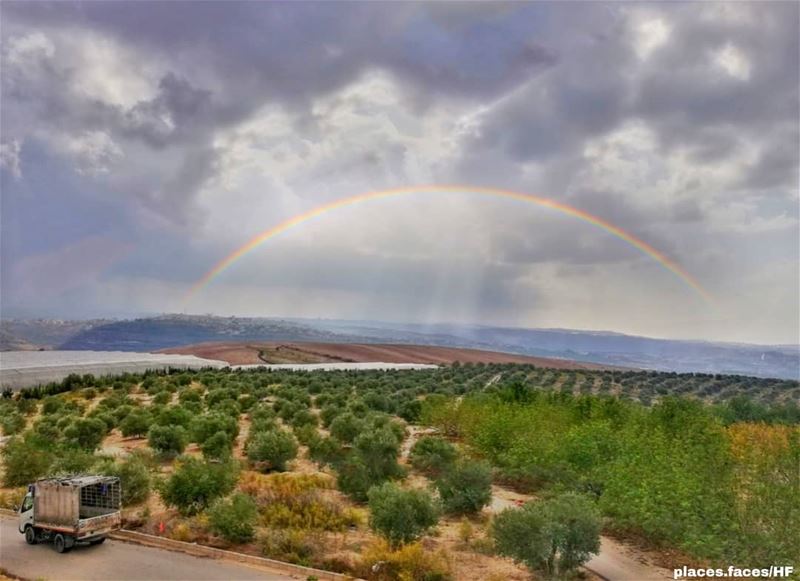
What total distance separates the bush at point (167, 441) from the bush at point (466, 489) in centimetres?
1545

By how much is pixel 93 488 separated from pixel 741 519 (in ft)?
61.4

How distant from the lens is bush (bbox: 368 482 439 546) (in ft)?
53.1

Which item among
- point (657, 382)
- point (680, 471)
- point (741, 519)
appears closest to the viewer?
point (741, 519)

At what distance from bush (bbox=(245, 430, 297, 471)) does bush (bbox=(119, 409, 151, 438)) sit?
37.1ft

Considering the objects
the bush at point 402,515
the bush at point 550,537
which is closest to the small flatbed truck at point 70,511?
the bush at point 402,515

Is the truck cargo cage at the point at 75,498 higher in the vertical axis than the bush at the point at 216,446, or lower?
higher

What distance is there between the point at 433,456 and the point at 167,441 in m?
14.0

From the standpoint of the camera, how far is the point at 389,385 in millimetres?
60094

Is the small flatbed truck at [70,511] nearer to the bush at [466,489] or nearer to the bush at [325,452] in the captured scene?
the bush at [325,452]

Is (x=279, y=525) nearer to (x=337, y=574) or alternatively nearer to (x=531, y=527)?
(x=337, y=574)

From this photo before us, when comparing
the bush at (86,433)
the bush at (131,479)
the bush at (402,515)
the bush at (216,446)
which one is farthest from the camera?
the bush at (86,433)

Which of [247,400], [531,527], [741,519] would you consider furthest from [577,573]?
[247,400]

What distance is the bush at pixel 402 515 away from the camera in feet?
53.1

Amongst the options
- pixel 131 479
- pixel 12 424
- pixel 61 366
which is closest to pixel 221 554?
pixel 131 479
